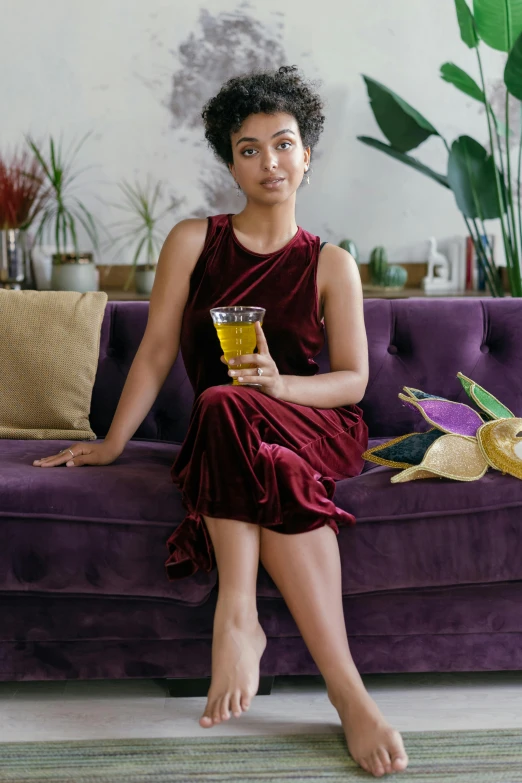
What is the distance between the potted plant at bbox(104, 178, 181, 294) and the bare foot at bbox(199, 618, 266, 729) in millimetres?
2354

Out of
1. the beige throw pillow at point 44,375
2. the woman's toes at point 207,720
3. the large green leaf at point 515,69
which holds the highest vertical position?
the large green leaf at point 515,69

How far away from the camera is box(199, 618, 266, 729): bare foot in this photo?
1.48 metres

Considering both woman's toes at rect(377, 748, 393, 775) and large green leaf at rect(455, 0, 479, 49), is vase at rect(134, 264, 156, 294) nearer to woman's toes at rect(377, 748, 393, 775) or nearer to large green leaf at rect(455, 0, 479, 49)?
large green leaf at rect(455, 0, 479, 49)

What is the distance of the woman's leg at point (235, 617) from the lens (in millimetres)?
1504

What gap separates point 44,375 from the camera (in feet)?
7.30

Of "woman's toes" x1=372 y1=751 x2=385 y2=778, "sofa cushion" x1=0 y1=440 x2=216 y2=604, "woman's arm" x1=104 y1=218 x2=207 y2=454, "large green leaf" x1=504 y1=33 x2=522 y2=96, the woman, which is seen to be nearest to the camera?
"woman's toes" x1=372 y1=751 x2=385 y2=778

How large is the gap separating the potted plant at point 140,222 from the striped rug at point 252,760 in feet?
7.96

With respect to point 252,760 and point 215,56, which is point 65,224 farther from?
point 252,760

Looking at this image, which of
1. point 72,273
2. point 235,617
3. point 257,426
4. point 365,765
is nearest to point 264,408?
point 257,426

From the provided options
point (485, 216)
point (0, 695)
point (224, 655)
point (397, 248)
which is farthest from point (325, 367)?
point (397, 248)

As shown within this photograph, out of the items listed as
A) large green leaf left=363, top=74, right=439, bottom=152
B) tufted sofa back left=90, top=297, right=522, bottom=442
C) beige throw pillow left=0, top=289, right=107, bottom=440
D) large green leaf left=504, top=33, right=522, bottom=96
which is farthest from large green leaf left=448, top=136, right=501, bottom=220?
beige throw pillow left=0, top=289, right=107, bottom=440

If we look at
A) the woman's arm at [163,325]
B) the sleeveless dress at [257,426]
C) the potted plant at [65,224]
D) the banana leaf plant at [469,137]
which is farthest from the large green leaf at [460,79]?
the woman's arm at [163,325]

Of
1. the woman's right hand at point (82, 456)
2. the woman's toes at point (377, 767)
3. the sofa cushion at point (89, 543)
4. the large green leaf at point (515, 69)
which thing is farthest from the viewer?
the large green leaf at point (515, 69)

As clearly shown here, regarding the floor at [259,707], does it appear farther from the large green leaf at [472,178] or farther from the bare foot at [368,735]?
the large green leaf at [472,178]
